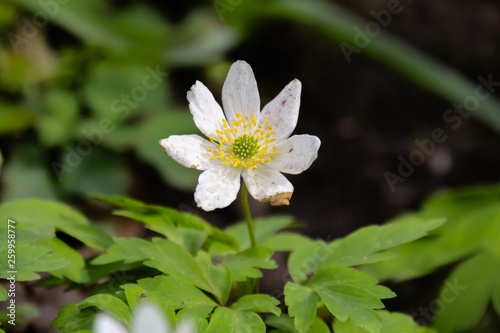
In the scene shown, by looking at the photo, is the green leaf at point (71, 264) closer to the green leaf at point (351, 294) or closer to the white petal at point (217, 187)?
the white petal at point (217, 187)

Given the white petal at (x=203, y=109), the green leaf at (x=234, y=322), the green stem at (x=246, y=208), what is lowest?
the green leaf at (x=234, y=322)

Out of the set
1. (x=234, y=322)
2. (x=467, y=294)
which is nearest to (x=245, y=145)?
(x=234, y=322)

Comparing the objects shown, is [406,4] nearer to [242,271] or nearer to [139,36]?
[139,36]

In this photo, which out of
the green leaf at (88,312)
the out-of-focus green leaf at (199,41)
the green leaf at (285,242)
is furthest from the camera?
the out-of-focus green leaf at (199,41)

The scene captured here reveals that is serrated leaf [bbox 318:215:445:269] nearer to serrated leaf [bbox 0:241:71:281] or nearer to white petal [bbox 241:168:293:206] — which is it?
white petal [bbox 241:168:293:206]

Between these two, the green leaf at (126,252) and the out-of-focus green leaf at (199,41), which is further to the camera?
the out-of-focus green leaf at (199,41)

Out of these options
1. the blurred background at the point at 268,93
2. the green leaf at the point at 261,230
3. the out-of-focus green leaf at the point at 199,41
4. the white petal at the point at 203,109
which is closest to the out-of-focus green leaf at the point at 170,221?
the green leaf at the point at 261,230

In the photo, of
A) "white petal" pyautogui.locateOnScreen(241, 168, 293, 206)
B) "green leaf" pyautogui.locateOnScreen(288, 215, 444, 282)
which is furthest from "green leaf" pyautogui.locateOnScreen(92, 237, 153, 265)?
"green leaf" pyautogui.locateOnScreen(288, 215, 444, 282)
